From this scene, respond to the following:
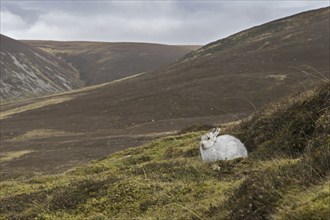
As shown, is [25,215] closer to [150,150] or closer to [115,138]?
[150,150]

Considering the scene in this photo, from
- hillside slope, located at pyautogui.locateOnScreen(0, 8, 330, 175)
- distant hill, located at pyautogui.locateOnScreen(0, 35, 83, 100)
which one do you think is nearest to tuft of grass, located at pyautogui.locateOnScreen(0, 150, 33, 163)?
hillside slope, located at pyautogui.locateOnScreen(0, 8, 330, 175)

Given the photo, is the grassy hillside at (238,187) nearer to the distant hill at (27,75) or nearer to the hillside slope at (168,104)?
the hillside slope at (168,104)

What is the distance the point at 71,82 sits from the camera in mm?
174125

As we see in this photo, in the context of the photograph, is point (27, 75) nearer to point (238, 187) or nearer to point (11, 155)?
point (11, 155)

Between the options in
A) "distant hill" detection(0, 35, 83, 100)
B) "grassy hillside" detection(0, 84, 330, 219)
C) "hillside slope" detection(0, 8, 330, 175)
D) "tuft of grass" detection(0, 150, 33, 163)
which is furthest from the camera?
"distant hill" detection(0, 35, 83, 100)

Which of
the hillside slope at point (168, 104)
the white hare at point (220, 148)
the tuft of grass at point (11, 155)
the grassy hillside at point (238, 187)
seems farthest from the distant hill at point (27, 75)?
the grassy hillside at point (238, 187)

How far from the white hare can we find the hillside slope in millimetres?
24819

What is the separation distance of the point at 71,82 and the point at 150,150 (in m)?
157

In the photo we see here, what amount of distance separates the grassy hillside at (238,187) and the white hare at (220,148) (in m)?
0.47

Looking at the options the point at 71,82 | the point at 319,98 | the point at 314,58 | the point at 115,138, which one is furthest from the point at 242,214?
the point at 71,82

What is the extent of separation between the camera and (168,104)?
230ft

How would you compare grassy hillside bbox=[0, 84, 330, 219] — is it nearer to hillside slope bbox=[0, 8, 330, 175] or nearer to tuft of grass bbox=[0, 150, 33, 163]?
hillside slope bbox=[0, 8, 330, 175]

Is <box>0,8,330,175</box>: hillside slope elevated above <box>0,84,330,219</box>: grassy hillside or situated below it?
below

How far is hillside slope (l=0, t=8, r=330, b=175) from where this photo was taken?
49.0m
